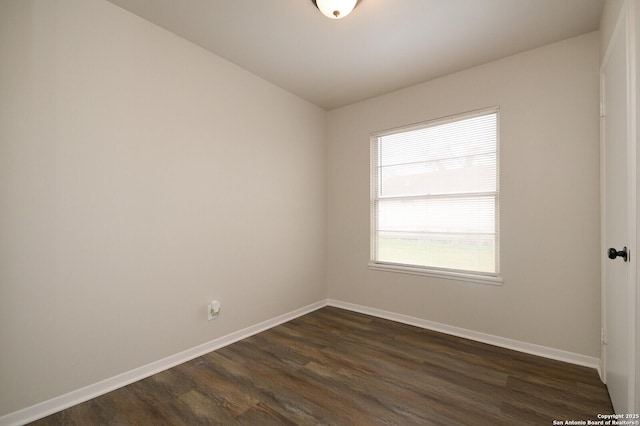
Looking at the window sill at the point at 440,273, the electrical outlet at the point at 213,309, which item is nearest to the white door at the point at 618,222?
the window sill at the point at 440,273

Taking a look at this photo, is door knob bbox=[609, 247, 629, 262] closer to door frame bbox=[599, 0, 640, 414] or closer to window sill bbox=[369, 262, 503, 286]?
door frame bbox=[599, 0, 640, 414]

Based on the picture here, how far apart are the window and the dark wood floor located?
852 mm

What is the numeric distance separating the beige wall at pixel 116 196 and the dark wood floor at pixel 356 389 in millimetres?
331

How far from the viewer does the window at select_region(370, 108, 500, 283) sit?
9.38 feet

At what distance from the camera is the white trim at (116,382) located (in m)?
1.74

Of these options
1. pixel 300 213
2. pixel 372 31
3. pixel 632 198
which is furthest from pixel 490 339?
pixel 372 31

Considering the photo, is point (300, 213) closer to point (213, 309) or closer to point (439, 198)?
point (213, 309)

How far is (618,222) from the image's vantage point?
171 cm

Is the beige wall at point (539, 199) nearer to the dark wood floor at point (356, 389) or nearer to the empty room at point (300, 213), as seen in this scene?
the empty room at point (300, 213)

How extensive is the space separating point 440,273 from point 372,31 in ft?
7.89

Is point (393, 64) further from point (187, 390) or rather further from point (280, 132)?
point (187, 390)

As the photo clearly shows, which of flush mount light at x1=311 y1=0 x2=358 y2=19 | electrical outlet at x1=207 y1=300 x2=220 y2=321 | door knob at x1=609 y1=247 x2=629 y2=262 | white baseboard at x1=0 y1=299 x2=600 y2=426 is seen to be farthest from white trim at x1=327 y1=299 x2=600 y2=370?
flush mount light at x1=311 y1=0 x2=358 y2=19

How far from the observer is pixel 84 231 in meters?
1.96

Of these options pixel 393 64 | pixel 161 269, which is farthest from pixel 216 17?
pixel 161 269
